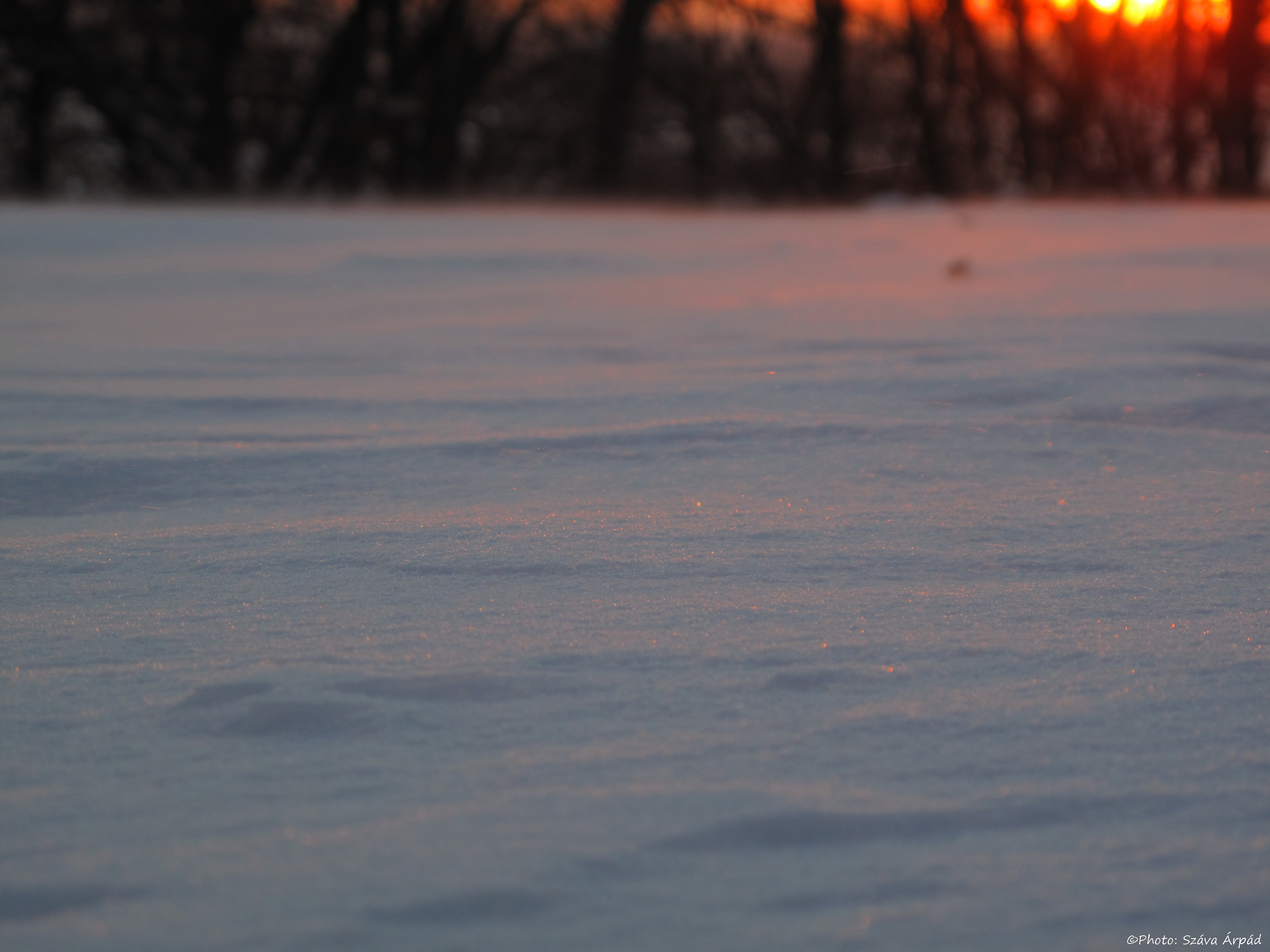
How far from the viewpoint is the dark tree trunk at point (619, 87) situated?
37.0 feet

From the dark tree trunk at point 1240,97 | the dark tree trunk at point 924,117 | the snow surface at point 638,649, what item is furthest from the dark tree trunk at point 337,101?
the snow surface at point 638,649

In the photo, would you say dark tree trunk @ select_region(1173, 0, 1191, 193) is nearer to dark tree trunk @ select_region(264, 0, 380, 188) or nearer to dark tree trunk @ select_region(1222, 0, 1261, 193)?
dark tree trunk @ select_region(1222, 0, 1261, 193)

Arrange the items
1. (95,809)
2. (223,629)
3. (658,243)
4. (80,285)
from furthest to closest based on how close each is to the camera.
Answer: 1. (658,243)
2. (80,285)
3. (223,629)
4. (95,809)

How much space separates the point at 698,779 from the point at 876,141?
49.9 feet

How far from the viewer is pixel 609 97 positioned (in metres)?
11.4

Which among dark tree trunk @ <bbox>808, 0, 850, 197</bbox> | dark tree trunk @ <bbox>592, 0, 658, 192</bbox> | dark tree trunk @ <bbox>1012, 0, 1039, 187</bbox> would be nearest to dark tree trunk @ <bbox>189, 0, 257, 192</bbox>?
dark tree trunk @ <bbox>592, 0, 658, 192</bbox>

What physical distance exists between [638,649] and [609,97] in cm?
1099

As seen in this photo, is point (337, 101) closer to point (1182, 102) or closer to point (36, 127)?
point (36, 127)

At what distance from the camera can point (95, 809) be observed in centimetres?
77

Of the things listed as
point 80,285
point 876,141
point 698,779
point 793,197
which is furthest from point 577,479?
point 876,141

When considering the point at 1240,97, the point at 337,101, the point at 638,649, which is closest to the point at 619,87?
the point at 337,101

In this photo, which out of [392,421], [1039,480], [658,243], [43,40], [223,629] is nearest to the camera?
[223,629]

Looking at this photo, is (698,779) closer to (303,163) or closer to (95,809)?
(95,809)

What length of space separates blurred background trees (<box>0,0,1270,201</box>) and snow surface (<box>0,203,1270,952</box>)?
835cm
